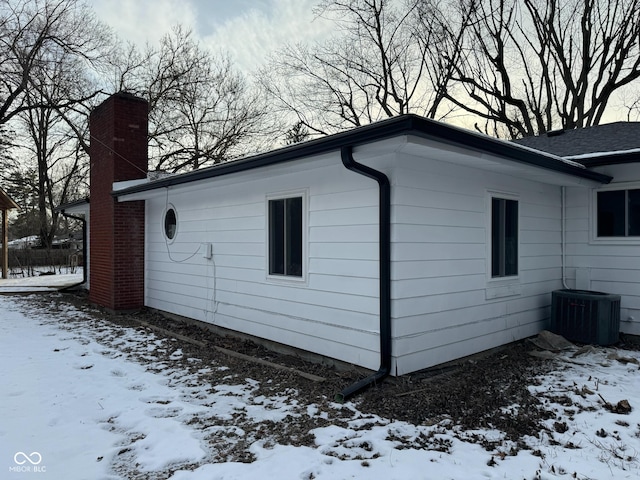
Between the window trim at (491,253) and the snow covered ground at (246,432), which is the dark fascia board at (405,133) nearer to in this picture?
the window trim at (491,253)

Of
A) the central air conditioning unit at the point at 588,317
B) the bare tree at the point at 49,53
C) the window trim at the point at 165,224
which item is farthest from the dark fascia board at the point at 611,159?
the bare tree at the point at 49,53

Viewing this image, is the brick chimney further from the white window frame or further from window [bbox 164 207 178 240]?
the white window frame

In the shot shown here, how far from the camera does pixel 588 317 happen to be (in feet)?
19.6

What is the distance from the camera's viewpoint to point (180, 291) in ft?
26.5

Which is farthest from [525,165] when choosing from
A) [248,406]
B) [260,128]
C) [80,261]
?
[80,261]

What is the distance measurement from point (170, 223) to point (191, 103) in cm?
1478

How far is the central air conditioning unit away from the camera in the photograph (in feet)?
19.4

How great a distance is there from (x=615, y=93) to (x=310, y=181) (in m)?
19.3

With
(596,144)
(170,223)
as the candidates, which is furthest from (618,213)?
(170,223)

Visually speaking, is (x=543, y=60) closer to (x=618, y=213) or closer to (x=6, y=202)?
(x=618, y=213)

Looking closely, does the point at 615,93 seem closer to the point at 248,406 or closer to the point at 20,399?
the point at 248,406

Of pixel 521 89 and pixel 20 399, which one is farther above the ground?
pixel 521 89

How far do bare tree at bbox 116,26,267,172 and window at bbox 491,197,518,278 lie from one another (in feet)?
59.1

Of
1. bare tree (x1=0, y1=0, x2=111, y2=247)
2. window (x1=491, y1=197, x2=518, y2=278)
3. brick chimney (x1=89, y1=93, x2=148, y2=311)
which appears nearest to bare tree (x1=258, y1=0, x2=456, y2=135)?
bare tree (x1=0, y1=0, x2=111, y2=247)
